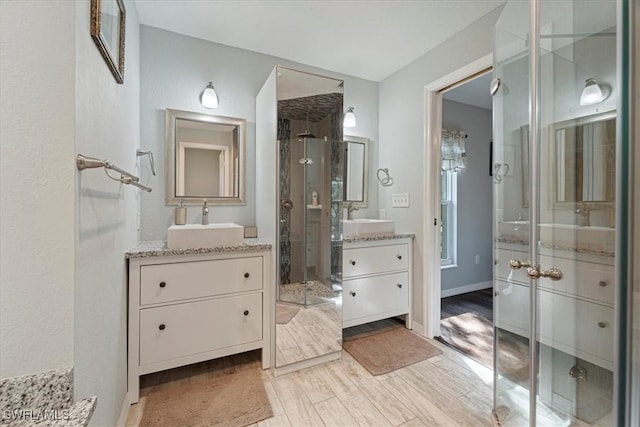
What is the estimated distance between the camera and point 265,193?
1976mm

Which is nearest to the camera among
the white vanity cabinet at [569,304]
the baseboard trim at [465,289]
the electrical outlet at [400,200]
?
the white vanity cabinet at [569,304]

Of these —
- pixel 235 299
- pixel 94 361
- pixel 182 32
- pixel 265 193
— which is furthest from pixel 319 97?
pixel 94 361

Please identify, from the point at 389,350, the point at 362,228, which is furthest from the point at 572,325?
the point at 362,228

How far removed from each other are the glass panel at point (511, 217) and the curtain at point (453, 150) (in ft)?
5.29

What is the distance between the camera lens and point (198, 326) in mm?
1608

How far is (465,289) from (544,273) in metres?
2.56

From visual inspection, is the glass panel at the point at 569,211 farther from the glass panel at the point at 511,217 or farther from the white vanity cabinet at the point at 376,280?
the white vanity cabinet at the point at 376,280

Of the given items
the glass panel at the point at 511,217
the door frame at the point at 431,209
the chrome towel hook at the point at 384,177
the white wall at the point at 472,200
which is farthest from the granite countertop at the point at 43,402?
the white wall at the point at 472,200

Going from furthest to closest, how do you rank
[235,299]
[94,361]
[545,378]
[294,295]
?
[294,295], [235,299], [545,378], [94,361]

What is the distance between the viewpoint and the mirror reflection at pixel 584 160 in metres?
0.86

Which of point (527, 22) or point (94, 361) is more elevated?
point (527, 22)

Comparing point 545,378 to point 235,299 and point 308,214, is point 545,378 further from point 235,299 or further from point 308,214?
point 235,299

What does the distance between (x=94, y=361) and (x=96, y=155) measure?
72 cm

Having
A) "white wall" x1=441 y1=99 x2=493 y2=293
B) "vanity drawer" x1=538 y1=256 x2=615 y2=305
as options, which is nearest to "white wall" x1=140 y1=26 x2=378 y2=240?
"vanity drawer" x1=538 y1=256 x2=615 y2=305
